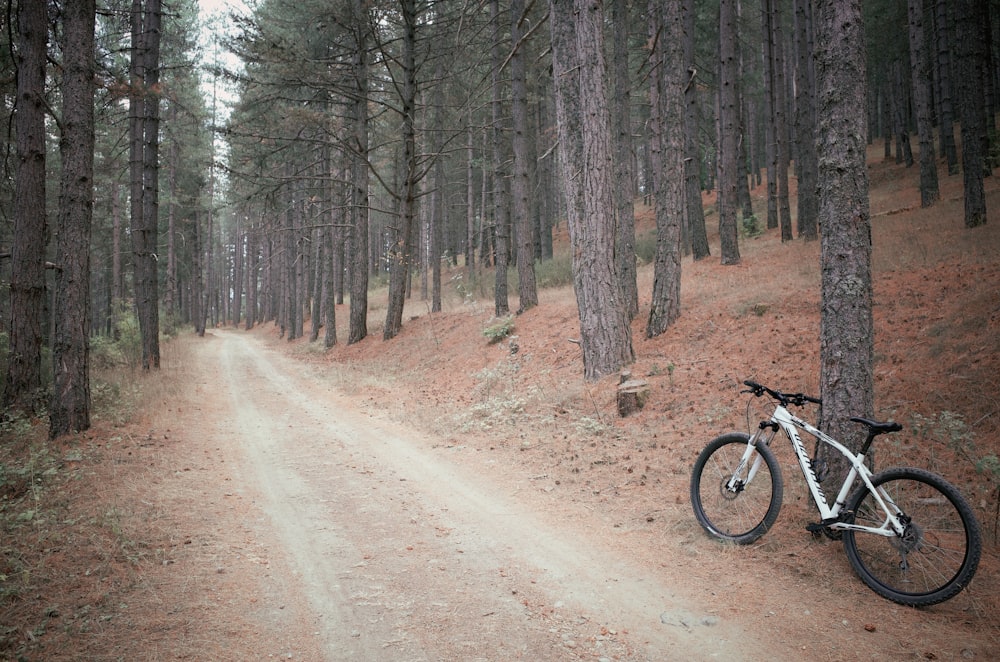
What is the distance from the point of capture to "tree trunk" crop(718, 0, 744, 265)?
1675 centimetres

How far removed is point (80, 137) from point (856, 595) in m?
10.3

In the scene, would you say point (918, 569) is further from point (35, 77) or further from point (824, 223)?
point (35, 77)

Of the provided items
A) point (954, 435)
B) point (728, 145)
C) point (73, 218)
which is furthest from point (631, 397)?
point (728, 145)

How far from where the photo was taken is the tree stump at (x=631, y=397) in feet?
26.8

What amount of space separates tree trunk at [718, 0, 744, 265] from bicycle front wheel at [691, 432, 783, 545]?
13.3 metres

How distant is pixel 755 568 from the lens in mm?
4191

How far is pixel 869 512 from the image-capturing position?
4.02 meters

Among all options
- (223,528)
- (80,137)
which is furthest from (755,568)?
(80,137)

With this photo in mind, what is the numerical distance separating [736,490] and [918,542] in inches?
52.1

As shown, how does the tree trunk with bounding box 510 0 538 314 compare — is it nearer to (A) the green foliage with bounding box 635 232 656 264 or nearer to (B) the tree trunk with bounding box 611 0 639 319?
(B) the tree trunk with bounding box 611 0 639 319

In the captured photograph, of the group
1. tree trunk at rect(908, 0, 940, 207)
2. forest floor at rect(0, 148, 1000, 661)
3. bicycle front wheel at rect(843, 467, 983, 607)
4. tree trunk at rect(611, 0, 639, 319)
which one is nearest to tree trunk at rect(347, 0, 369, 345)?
tree trunk at rect(611, 0, 639, 319)

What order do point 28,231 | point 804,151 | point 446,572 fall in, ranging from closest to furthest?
point 446,572, point 28,231, point 804,151

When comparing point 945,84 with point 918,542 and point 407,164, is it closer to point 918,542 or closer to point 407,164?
point 407,164

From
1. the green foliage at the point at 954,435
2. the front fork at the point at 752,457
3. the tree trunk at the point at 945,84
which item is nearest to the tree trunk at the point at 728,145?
the tree trunk at the point at 945,84
